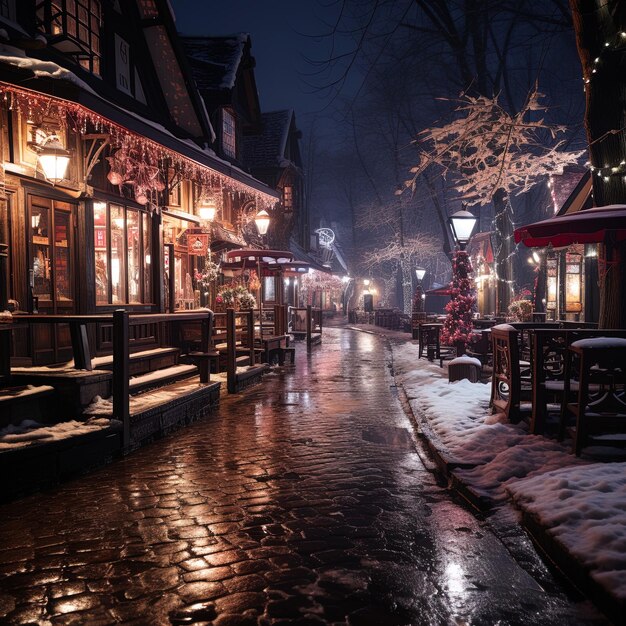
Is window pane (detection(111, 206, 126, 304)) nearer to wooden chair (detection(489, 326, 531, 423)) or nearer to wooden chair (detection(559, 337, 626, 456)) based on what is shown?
wooden chair (detection(489, 326, 531, 423))

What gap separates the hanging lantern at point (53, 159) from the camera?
859cm

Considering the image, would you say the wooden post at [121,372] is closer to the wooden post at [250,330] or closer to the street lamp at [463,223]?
the wooden post at [250,330]

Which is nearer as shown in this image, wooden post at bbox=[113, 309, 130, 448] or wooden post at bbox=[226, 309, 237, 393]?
wooden post at bbox=[113, 309, 130, 448]

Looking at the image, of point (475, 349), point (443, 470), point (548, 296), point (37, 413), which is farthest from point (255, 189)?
point (548, 296)

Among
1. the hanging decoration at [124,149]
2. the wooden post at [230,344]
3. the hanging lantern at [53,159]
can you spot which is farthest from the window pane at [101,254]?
the hanging lantern at [53,159]

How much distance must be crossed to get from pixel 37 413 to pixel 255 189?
10990 mm

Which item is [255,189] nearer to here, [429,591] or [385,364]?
[385,364]

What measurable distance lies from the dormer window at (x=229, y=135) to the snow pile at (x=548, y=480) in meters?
15.7

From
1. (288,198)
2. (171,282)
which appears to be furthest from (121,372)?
(288,198)

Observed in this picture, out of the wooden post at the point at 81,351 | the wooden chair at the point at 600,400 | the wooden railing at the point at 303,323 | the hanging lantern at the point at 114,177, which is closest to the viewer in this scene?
the wooden chair at the point at 600,400

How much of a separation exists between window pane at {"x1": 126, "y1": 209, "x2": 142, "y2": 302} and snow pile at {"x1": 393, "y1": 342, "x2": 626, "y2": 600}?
7.02m

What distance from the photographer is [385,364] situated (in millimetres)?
17484

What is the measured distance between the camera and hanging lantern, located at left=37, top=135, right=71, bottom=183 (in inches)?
338

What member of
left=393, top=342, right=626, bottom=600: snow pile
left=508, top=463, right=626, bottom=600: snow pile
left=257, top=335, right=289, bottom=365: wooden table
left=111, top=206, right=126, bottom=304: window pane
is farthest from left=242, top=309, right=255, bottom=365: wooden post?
left=508, top=463, right=626, bottom=600: snow pile
